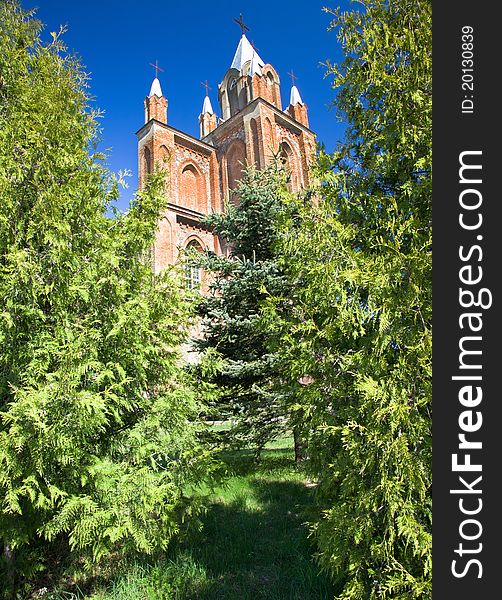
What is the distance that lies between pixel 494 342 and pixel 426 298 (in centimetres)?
99

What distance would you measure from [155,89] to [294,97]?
375 inches

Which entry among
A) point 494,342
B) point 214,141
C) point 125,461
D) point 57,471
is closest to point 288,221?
point 494,342

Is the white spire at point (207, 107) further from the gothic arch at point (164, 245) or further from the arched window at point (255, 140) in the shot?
the gothic arch at point (164, 245)

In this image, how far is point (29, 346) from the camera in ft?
11.5

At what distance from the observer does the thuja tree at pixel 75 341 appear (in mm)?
3279

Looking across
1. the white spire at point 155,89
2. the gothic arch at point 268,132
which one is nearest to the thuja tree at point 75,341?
the gothic arch at point 268,132

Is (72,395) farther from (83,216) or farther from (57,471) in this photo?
(83,216)

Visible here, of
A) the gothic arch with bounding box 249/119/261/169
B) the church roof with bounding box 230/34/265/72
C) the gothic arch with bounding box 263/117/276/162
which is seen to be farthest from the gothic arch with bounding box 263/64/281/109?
the gothic arch with bounding box 249/119/261/169

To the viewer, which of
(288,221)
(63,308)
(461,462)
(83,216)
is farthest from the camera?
(83,216)

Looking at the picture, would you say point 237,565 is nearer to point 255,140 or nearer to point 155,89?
point 255,140

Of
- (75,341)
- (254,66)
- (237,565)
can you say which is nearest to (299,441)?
(237,565)

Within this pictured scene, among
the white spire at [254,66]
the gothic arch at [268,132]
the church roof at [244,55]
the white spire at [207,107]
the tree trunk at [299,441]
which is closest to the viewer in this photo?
the tree trunk at [299,441]

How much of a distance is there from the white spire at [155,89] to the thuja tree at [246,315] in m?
18.3

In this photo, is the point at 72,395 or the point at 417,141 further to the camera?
the point at 72,395
